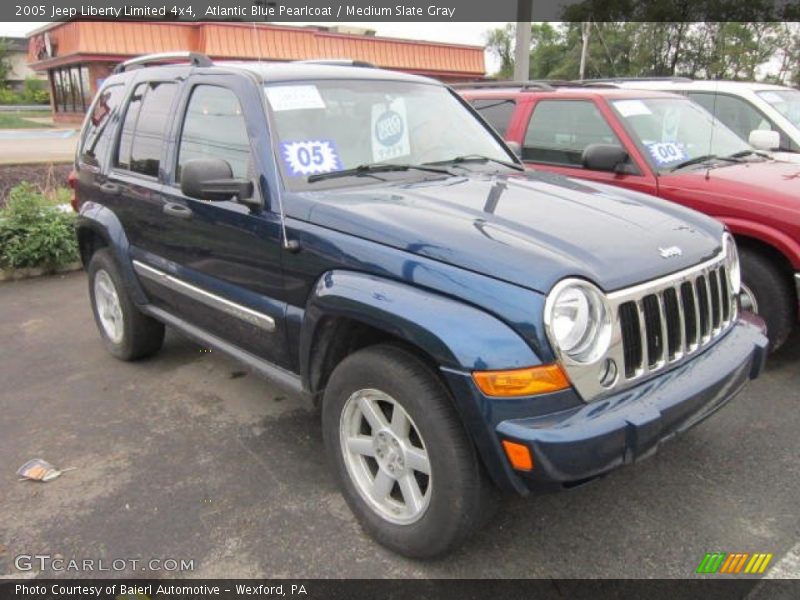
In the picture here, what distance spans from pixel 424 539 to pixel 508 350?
2.77 feet

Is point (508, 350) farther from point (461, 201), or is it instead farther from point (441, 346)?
point (461, 201)

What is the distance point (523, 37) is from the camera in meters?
8.59

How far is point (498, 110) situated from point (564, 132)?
754 millimetres

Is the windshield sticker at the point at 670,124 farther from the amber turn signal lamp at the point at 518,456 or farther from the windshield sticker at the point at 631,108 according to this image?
the amber turn signal lamp at the point at 518,456

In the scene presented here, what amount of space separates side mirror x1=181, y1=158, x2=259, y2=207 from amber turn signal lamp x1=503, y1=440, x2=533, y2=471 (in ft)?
5.28

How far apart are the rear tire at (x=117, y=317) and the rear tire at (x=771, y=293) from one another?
3.87 metres

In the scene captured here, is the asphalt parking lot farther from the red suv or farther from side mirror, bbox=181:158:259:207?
side mirror, bbox=181:158:259:207

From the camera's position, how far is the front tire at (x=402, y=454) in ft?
7.52

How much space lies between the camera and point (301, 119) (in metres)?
3.16

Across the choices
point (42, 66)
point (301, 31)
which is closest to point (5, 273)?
point (301, 31)

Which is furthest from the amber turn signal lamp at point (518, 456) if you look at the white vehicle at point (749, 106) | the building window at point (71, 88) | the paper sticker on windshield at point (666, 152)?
the building window at point (71, 88)

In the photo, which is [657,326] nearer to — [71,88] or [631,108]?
[631,108]

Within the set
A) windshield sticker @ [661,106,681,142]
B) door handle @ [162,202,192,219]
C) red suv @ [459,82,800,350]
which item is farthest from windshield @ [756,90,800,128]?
door handle @ [162,202,192,219]

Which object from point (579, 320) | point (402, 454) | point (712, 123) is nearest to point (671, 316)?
point (579, 320)
